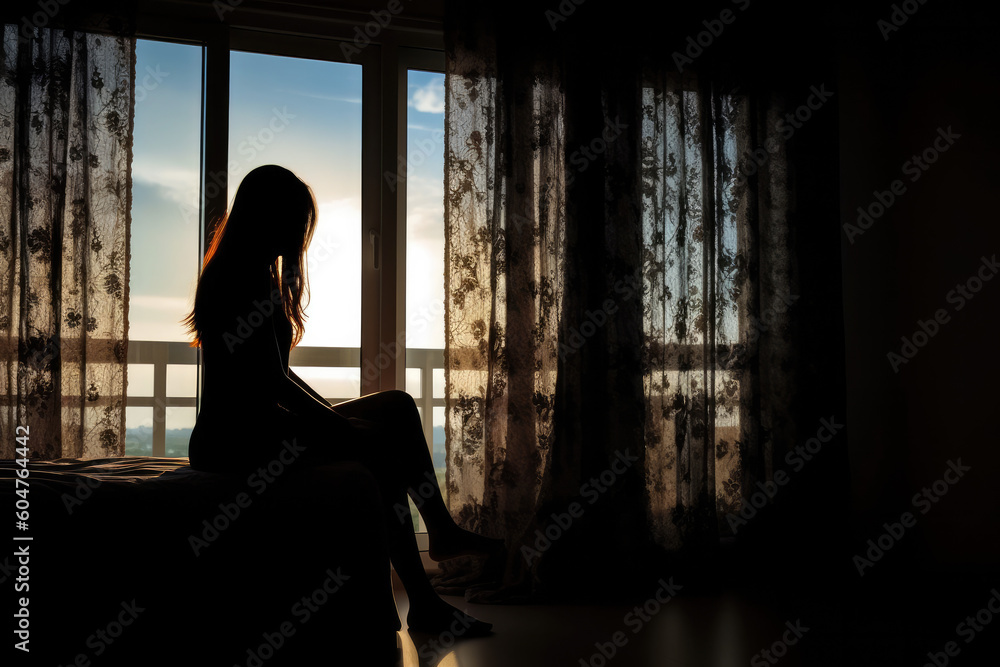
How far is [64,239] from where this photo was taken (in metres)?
2.35

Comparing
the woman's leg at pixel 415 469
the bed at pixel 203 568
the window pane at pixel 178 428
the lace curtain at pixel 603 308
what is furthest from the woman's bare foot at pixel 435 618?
the window pane at pixel 178 428

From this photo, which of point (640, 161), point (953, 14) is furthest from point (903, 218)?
point (640, 161)

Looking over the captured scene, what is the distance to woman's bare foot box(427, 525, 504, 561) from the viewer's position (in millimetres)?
1822

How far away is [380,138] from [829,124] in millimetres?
1982

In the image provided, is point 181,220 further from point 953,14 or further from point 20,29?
point 953,14

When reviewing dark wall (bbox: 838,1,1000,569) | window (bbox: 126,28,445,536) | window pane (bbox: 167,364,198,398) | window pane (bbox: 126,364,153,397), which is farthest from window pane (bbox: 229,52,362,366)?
dark wall (bbox: 838,1,1000,569)

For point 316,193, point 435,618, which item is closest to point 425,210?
point 316,193

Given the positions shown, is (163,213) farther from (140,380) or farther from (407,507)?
(407,507)

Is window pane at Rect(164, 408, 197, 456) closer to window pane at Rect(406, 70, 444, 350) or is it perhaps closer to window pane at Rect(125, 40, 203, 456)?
window pane at Rect(125, 40, 203, 456)

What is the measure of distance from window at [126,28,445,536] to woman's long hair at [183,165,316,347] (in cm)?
95

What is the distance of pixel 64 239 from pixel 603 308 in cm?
198

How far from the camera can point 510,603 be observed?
2.38m

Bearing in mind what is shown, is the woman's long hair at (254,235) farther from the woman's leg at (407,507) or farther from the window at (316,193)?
the window at (316,193)

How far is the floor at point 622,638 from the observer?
175 centimetres
